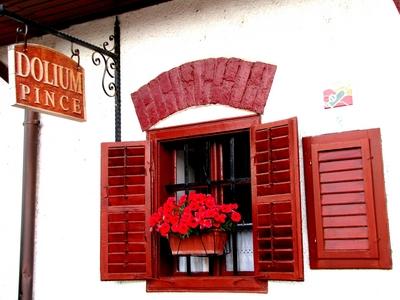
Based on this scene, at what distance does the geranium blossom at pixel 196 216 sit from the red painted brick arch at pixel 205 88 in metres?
0.77

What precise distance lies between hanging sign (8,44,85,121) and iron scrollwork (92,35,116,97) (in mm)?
421

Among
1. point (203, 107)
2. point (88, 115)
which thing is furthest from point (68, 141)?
point (203, 107)

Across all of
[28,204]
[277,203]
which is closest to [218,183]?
[277,203]

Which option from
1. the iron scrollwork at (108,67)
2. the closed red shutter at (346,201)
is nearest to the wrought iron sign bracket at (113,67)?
the iron scrollwork at (108,67)

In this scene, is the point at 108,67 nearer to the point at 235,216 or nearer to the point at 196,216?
the point at 196,216

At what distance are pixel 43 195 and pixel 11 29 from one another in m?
1.57

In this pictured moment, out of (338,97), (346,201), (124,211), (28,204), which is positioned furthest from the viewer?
(28,204)

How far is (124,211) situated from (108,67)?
1308 millimetres

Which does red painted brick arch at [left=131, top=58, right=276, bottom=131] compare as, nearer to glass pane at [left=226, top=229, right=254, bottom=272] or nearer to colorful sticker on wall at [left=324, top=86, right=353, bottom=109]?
colorful sticker on wall at [left=324, top=86, right=353, bottom=109]

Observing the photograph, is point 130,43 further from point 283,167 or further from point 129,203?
point 283,167

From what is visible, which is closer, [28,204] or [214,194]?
[214,194]

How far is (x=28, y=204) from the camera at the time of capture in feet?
20.4

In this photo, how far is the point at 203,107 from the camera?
545 cm

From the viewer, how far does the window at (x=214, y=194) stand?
4.86 metres
